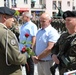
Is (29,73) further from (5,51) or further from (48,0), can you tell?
(48,0)

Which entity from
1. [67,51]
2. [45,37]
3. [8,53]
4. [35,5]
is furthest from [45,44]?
[35,5]

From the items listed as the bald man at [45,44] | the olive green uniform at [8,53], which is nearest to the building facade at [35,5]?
the bald man at [45,44]

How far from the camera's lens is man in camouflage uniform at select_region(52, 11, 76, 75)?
3.63 metres

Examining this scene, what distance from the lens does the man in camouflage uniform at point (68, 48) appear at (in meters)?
3.63

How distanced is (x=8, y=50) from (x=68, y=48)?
2.33 ft

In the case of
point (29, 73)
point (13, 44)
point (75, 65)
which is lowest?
point (29, 73)

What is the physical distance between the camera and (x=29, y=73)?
6.41m

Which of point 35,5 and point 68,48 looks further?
point 35,5

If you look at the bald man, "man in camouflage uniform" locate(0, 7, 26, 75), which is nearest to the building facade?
the bald man

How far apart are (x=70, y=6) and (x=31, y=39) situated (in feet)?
220

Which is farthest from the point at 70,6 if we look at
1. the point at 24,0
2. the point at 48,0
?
the point at 24,0

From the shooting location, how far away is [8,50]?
3580 mm

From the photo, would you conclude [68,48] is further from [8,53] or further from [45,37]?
[45,37]

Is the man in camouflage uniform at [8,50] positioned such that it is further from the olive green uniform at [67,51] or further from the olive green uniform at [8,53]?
the olive green uniform at [67,51]
